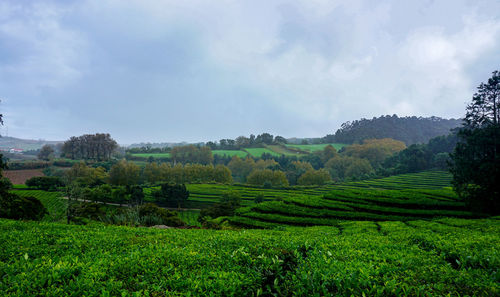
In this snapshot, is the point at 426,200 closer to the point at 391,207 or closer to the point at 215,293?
the point at 391,207

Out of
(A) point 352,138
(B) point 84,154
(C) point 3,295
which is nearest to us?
(C) point 3,295

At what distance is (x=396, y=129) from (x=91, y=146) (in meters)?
174

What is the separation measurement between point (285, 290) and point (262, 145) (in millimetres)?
149439

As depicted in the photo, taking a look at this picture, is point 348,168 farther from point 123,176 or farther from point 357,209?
point 123,176

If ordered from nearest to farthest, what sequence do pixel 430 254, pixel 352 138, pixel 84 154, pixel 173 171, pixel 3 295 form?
1. pixel 3 295
2. pixel 430 254
3. pixel 173 171
4. pixel 84 154
5. pixel 352 138

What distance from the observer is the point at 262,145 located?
501ft

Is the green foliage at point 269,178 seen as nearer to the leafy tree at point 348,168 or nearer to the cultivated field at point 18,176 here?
the leafy tree at point 348,168

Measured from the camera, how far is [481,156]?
68.1ft

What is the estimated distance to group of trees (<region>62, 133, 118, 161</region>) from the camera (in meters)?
94.9

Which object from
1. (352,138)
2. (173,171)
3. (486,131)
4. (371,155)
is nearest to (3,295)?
(486,131)

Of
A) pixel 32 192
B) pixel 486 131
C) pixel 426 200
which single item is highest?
pixel 486 131

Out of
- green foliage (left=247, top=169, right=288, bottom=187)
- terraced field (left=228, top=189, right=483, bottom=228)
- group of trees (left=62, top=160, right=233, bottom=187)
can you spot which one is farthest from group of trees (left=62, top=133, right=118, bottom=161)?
terraced field (left=228, top=189, right=483, bottom=228)

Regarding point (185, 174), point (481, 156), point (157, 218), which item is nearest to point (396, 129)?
point (185, 174)

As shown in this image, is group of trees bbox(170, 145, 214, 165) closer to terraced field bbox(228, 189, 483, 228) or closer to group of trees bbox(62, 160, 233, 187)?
group of trees bbox(62, 160, 233, 187)
